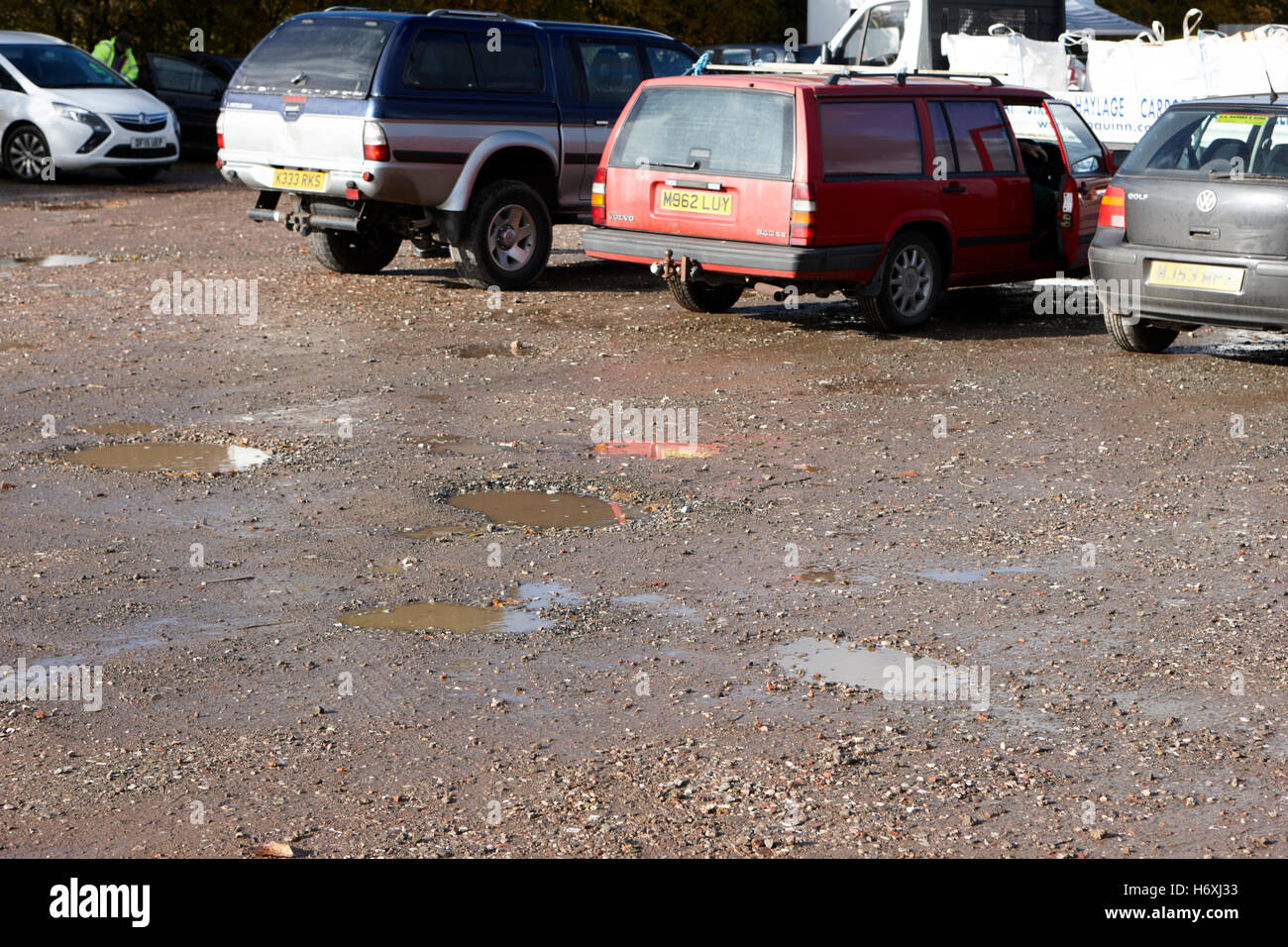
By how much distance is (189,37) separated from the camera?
32.1 metres

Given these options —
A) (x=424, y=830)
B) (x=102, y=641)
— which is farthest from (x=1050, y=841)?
(x=102, y=641)

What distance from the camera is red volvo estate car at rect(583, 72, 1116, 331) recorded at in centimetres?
1113

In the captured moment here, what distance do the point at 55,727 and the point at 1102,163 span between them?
10.8m

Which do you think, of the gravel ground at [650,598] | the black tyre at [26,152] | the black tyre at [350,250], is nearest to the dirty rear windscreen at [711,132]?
the gravel ground at [650,598]

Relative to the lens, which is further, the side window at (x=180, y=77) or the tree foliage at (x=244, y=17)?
the tree foliage at (x=244, y=17)

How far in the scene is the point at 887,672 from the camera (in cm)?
541

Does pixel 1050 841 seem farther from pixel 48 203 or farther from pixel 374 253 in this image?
pixel 48 203

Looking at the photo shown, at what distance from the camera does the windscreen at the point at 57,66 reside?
22234mm

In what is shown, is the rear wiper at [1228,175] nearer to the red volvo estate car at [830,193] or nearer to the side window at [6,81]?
the red volvo estate car at [830,193]

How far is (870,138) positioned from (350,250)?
5.29m

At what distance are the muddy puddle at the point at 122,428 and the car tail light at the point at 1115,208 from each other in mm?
6172

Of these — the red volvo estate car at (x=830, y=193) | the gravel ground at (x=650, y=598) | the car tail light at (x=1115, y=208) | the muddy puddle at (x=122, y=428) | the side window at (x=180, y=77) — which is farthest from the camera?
the side window at (x=180, y=77)

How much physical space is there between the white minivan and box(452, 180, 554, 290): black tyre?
32.2ft

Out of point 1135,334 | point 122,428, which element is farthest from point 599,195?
point 122,428
